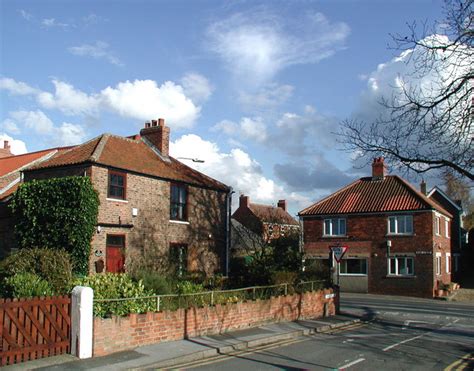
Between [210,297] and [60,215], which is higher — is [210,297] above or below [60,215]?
below

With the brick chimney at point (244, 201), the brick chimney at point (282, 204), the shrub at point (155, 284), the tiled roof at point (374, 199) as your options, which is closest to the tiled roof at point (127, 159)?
the shrub at point (155, 284)

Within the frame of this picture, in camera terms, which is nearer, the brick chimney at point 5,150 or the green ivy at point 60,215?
the green ivy at point 60,215

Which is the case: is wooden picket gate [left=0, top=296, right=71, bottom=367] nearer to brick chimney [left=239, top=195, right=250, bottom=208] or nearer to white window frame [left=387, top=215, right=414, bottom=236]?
white window frame [left=387, top=215, right=414, bottom=236]

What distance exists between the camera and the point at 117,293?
42.5ft

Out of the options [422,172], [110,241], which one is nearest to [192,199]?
[110,241]

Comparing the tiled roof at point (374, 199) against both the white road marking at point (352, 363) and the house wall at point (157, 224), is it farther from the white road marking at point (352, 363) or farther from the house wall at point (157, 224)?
the white road marking at point (352, 363)

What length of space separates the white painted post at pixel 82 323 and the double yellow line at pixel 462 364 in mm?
7842

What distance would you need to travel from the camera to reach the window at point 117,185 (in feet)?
77.2

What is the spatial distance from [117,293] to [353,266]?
28.0m

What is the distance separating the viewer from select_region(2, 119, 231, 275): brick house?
23094mm

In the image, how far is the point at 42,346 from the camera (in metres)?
10.8

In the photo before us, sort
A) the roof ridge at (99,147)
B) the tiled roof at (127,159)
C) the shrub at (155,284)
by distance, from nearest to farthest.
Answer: the shrub at (155,284) < the roof ridge at (99,147) < the tiled roof at (127,159)

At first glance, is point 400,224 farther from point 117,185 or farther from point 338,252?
point 117,185

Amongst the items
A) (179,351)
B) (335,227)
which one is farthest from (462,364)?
(335,227)
